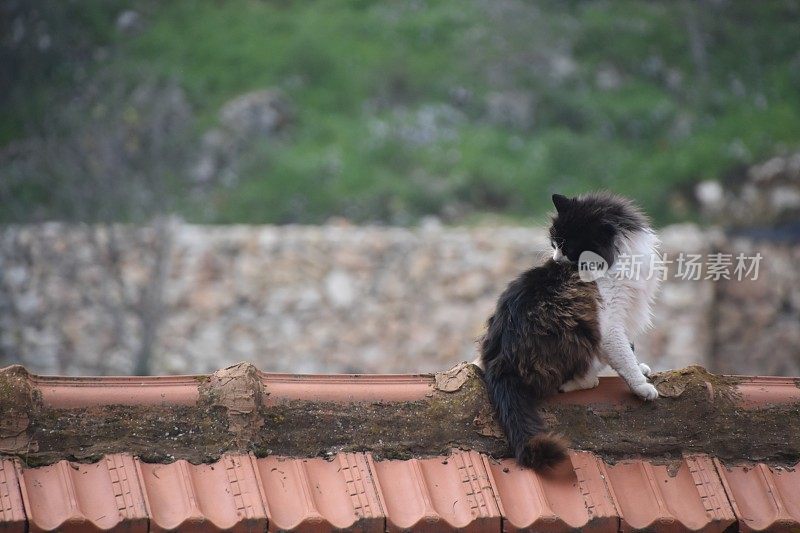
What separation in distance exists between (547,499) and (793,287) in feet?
30.1

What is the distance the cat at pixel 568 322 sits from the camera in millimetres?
2861

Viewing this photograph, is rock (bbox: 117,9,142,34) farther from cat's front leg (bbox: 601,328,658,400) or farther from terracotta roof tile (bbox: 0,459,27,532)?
terracotta roof tile (bbox: 0,459,27,532)

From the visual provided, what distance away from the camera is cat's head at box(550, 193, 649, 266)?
11.3ft

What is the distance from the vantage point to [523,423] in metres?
2.78

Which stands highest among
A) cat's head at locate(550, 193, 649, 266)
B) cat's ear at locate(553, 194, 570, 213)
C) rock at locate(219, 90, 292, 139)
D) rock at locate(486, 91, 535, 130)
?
rock at locate(219, 90, 292, 139)

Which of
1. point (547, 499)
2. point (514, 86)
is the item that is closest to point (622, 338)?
point (547, 499)

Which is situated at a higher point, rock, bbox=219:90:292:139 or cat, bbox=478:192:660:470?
rock, bbox=219:90:292:139

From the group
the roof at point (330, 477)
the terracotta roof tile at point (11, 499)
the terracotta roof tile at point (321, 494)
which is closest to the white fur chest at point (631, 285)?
the roof at point (330, 477)

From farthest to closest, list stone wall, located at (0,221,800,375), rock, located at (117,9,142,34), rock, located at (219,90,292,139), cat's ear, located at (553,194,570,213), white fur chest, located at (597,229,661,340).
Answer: rock, located at (117,9,142,34), rock, located at (219,90,292,139), stone wall, located at (0,221,800,375), cat's ear, located at (553,194,570,213), white fur chest, located at (597,229,661,340)

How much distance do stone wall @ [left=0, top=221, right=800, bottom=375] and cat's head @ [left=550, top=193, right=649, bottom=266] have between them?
22.6 ft

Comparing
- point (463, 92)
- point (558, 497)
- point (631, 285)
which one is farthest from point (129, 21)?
point (558, 497)

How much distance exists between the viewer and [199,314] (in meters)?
10.7

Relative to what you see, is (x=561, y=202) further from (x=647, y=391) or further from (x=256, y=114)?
(x=256, y=114)

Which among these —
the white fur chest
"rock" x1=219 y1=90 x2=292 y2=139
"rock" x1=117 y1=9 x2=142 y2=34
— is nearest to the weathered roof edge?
the white fur chest
